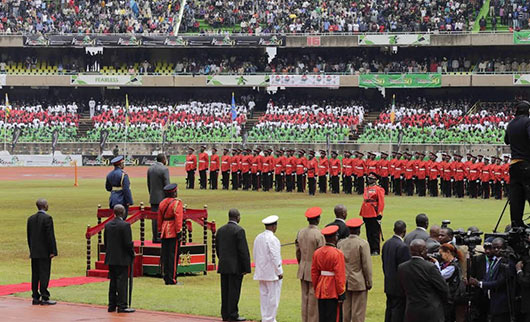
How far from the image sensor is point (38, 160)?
62.6m

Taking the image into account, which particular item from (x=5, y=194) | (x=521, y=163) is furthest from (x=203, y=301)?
(x=5, y=194)

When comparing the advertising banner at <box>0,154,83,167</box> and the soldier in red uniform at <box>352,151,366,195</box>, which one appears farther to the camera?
the advertising banner at <box>0,154,83,167</box>

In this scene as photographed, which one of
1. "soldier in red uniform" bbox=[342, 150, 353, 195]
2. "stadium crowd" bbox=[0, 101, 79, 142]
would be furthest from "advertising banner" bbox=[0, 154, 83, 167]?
"soldier in red uniform" bbox=[342, 150, 353, 195]

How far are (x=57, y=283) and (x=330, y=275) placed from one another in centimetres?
762

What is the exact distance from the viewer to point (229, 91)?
72.4m

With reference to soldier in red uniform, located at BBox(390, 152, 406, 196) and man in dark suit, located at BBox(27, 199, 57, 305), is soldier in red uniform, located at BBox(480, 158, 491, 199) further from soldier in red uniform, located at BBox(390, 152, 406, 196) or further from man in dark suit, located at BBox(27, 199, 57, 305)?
man in dark suit, located at BBox(27, 199, 57, 305)

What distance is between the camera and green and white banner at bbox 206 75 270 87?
6922 cm

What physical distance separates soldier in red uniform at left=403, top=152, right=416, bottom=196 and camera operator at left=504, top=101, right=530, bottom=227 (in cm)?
2641

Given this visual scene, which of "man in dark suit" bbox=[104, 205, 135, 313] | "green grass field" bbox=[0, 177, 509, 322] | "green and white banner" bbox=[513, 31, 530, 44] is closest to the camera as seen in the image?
"man in dark suit" bbox=[104, 205, 135, 313]

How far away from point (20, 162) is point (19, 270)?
145ft

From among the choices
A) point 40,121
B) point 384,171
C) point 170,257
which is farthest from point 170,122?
point 170,257

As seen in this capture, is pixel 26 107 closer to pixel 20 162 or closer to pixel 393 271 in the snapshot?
pixel 20 162

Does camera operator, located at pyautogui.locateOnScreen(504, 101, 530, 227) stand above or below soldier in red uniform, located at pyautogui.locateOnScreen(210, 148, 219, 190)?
above

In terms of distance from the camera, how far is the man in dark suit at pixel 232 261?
14.9m
